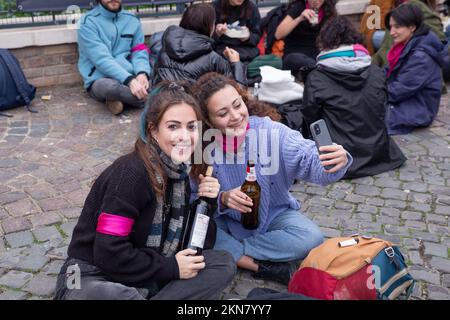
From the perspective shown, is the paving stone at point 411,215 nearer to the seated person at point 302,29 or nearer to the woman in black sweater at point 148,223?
the woman in black sweater at point 148,223

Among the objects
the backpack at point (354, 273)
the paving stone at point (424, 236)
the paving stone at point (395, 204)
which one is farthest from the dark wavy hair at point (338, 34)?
the backpack at point (354, 273)

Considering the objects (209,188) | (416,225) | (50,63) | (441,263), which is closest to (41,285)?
(209,188)

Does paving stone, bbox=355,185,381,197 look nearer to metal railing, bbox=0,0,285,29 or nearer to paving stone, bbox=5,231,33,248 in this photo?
paving stone, bbox=5,231,33,248

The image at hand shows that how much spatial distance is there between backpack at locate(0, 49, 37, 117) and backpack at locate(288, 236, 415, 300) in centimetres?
424

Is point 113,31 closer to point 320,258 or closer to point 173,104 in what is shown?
point 173,104

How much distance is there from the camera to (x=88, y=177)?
485cm

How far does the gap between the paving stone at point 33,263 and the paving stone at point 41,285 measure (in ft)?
0.32

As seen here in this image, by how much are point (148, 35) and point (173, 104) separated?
4632 mm

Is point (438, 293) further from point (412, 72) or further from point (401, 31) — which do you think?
point (401, 31)

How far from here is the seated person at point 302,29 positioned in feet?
22.9

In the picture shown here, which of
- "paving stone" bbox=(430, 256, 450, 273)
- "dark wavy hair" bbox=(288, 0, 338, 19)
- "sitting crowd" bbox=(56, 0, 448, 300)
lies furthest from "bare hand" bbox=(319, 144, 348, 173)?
"dark wavy hair" bbox=(288, 0, 338, 19)

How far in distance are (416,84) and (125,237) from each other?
406 cm

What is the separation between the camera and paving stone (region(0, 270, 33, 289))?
11.2ft

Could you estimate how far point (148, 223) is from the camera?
9.39 ft
